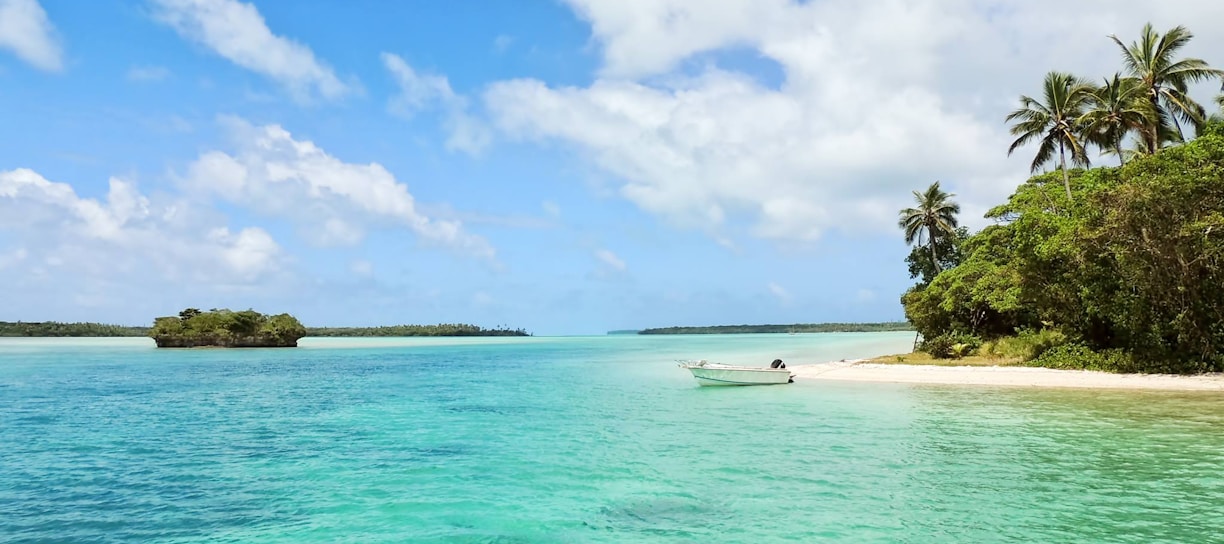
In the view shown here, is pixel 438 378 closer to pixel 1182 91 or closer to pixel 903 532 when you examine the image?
pixel 903 532

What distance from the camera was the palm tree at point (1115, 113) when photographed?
100 ft

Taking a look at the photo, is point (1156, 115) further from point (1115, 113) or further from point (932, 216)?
point (932, 216)

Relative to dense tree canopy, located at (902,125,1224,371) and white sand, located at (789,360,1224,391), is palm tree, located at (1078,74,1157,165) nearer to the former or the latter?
dense tree canopy, located at (902,125,1224,371)

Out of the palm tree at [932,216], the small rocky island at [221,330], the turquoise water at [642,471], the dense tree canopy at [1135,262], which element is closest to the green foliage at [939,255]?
the palm tree at [932,216]

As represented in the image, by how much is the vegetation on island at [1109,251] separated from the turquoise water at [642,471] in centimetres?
535

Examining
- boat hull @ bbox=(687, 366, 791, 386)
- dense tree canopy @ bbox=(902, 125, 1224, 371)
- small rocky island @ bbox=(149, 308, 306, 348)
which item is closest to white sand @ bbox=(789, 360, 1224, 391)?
dense tree canopy @ bbox=(902, 125, 1224, 371)

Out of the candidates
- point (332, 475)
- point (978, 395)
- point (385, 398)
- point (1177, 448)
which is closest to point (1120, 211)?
point (978, 395)

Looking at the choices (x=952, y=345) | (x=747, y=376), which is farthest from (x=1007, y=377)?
(x=747, y=376)

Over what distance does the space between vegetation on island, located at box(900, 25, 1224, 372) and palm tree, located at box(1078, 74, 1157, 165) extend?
8 cm

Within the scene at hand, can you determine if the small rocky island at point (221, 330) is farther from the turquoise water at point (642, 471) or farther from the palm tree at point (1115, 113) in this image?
the palm tree at point (1115, 113)

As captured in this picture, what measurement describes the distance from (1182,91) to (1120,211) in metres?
13.4

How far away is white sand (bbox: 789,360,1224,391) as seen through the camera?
23266 mm

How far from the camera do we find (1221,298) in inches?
926

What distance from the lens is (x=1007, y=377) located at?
27562 mm
